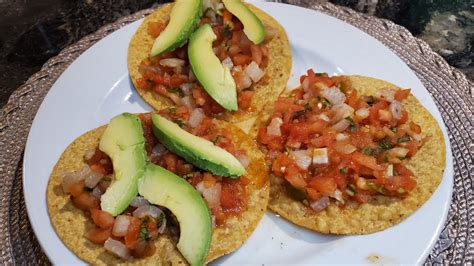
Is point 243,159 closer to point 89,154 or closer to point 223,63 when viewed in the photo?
point 223,63

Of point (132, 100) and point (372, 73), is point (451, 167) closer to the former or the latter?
point (372, 73)

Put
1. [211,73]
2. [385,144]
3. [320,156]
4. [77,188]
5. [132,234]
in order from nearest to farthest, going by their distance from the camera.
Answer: [132,234], [77,188], [320,156], [385,144], [211,73]

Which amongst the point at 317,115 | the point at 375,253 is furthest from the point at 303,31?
the point at 375,253

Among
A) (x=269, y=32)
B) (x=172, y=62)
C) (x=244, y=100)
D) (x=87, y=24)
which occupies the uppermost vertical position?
(x=269, y=32)

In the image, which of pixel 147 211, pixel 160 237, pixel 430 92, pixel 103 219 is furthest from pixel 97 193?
pixel 430 92

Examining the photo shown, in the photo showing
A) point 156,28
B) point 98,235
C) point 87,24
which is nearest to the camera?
point 98,235

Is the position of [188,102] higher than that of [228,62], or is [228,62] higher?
[228,62]
